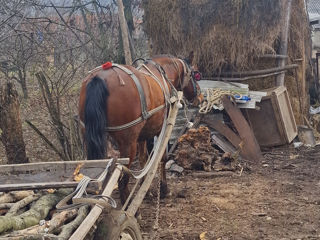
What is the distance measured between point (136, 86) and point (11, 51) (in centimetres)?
488

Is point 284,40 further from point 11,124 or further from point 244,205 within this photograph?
point 11,124

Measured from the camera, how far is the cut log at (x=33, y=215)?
7.72 feet

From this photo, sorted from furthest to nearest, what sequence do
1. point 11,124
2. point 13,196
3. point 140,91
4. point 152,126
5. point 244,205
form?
point 11,124
point 244,205
point 152,126
point 140,91
point 13,196

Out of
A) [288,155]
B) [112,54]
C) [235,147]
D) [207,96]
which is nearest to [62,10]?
[112,54]

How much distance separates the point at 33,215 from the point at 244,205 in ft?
11.3

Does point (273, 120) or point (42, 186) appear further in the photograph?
point (273, 120)

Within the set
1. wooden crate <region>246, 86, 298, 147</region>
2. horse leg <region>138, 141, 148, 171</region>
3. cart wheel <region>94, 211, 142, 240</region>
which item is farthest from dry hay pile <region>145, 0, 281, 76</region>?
cart wheel <region>94, 211, 142, 240</region>

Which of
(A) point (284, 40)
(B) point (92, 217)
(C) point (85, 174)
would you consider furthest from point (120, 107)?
(A) point (284, 40)

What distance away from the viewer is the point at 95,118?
14.0 ft

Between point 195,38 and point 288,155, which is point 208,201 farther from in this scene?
point 195,38

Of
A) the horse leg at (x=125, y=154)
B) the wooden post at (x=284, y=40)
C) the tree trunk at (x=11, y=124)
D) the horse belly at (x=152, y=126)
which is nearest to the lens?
the horse leg at (x=125, y=154)

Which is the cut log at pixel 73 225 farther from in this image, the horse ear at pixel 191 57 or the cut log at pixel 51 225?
the horse ear at pixel 191 57

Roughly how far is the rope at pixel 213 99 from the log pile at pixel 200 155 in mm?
819

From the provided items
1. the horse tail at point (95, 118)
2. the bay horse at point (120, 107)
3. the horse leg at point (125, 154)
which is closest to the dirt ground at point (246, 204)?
the horse leg at point (125, 154)
